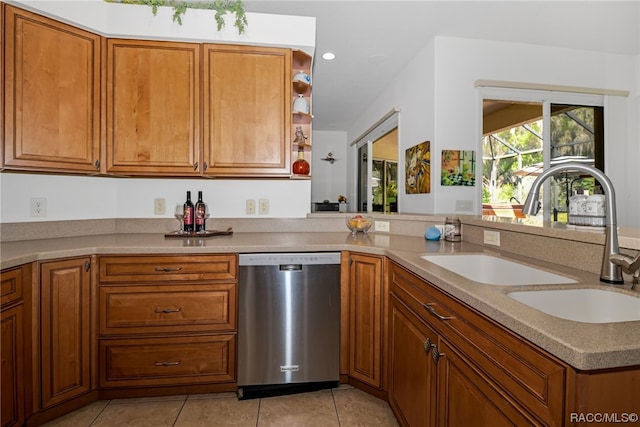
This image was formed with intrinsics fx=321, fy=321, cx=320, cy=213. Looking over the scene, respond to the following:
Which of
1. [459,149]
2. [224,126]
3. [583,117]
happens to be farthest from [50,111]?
[583,117]

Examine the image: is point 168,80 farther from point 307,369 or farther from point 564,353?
point 564,353

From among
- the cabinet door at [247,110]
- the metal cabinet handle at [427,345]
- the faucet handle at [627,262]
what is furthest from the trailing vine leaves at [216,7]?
the faucet handle at [627,262]

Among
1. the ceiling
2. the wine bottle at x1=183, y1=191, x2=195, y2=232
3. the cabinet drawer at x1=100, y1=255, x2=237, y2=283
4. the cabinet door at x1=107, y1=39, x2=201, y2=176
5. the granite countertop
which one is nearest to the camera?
the granite countertop

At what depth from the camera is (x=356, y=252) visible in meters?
1.83

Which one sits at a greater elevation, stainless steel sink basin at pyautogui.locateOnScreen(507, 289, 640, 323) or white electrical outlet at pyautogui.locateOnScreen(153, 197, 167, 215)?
white electrical outlet at pyautogui.locateOnScreen(153, 197, 167, 215)

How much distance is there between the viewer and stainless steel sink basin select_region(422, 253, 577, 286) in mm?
1396

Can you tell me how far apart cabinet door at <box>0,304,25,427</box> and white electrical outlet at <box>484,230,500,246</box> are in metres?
2.31

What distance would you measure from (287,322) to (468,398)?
Result: 41.8 inches

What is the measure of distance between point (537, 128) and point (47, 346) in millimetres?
4114

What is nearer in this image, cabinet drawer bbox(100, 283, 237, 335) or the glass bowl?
cabinet drawer bbox(100, 283, 237, 335)

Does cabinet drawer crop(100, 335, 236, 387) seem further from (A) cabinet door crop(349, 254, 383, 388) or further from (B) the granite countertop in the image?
(A) cabinet door crop(349, 254, 383, 388)

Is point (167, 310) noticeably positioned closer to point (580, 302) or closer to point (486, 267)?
point (486, 267)

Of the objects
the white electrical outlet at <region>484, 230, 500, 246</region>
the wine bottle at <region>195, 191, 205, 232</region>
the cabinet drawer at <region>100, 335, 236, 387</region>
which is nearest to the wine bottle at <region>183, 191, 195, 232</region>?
the wine bottle at <region>195, 191, 205, 232</region>

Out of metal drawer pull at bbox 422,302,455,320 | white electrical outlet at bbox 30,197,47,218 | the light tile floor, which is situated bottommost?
the light tile floor
